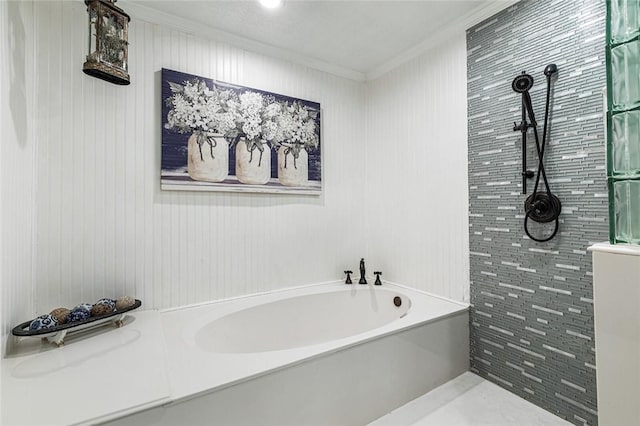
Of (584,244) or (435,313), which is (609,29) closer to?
(584,244)

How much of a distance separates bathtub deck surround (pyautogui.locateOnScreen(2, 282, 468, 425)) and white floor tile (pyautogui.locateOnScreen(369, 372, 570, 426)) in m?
0.06

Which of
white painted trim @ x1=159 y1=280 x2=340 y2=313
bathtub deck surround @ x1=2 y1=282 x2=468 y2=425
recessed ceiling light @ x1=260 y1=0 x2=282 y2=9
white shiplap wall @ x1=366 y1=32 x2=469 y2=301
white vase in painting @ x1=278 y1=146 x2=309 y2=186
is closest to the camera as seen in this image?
bathtub deck surround @ x1=2 y1=282 x2=468 y2=425

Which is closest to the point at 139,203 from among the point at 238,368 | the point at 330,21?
the point at 238,368

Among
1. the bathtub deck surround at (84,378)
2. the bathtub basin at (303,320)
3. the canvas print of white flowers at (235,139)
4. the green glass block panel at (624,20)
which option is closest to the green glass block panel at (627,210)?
the green glass block panel at (624,20)

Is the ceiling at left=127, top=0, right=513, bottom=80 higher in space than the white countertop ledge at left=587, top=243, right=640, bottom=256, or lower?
higher

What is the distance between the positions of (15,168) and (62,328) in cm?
78

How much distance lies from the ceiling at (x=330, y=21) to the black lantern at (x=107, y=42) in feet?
1.80

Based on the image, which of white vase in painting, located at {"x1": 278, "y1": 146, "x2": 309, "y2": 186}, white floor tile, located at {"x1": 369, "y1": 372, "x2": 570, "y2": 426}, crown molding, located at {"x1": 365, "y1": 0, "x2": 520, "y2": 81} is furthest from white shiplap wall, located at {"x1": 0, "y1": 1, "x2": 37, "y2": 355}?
crown molding, located at {"x1": 365, "y1": 0, "x2": 520, "y2": 81}

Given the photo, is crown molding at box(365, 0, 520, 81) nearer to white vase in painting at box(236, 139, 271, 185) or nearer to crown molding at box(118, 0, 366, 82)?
crown molding at box(118, 0, 366, 82)

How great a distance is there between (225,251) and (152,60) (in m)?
1.38

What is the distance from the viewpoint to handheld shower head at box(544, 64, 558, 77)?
155 cm

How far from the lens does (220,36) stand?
2086mm

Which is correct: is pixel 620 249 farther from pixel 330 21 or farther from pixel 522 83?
pixel 330 21

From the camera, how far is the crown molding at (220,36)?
6.00 feet
